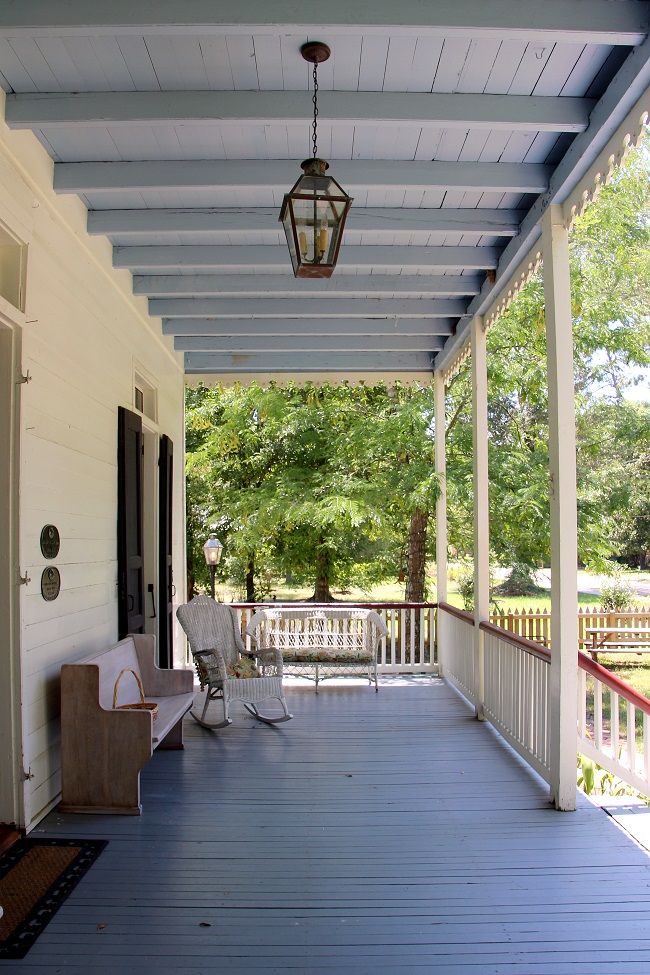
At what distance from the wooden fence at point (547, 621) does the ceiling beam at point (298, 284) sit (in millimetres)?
5704

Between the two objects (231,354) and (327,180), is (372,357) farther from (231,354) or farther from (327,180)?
(327,180)

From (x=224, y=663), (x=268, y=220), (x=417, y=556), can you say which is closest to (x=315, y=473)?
(x=417, y=556)

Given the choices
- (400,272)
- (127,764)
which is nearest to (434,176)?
(400,272)

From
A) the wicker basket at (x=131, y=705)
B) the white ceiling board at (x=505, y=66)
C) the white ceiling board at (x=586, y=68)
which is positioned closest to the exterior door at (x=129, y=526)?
the wicker basket at (x=131, y=705)

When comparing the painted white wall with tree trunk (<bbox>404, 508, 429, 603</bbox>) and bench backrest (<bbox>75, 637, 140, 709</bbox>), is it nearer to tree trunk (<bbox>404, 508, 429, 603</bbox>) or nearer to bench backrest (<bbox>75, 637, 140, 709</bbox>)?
bench backrest (<bbox>75, 637, 140, 709</bbox>)

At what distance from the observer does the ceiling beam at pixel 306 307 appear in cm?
590

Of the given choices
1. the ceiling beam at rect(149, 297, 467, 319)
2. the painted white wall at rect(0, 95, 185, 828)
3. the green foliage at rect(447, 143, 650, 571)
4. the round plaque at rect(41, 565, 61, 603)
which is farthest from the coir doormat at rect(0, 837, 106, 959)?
the green foliage at rect(447, 143, 650, 571)

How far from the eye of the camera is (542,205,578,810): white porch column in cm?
385

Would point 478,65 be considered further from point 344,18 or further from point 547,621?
point 547,621

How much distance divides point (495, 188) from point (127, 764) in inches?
136

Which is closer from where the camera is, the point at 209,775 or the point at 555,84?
the point at 555,84

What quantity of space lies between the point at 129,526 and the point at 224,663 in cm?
136

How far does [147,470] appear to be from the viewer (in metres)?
6.69

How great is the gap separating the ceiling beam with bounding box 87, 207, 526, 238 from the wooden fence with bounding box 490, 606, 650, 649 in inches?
260
